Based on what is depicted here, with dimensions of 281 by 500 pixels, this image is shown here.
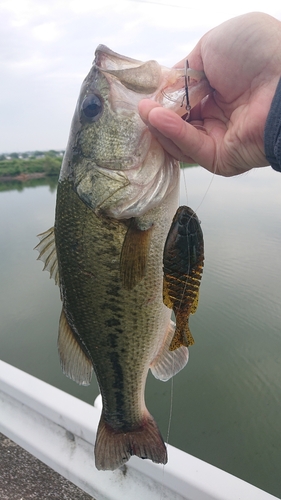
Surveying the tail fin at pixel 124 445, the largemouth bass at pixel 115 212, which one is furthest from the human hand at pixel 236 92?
the tail fin at pixel 124 445

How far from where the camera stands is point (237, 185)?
567 inches

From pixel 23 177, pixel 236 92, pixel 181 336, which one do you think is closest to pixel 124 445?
pixel 181 336

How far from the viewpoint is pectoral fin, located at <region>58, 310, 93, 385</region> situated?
1.38 metres

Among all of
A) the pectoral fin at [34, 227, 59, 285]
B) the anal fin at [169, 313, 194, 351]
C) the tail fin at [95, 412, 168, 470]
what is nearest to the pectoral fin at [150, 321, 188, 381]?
the tail fin at [95, 412, 168, 470]

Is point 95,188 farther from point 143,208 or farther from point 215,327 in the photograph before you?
point 215,327

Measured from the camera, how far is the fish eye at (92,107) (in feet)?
4.03

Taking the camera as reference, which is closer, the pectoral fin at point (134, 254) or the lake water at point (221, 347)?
the pectoral fin at point (134, 254)

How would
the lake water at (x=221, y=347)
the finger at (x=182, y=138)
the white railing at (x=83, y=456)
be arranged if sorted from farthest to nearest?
the lake water at (x=221, y=347), the white railing at (x=83, y=456), the finger at (x=182, y=138)

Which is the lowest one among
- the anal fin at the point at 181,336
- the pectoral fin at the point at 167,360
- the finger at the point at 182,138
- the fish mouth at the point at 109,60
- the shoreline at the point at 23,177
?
the shoreline at the point at 23,177

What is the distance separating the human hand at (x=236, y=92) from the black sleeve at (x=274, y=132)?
0.29 feet

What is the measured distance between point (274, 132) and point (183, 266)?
0.49m

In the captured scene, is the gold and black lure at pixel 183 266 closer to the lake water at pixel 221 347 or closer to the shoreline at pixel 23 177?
the lake water at pixel 221 347

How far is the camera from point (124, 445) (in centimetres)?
142

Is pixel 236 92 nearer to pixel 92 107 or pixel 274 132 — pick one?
pixel 274 132
